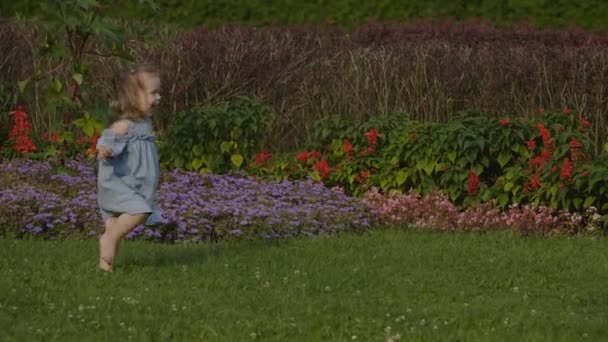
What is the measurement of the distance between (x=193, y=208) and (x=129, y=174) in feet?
6.31

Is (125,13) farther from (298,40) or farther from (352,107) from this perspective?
(352,107)

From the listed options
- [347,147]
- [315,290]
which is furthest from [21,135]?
[315,290]

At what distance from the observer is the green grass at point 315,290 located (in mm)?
6625

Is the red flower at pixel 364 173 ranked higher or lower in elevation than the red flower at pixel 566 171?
lower

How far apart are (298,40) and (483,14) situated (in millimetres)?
4583

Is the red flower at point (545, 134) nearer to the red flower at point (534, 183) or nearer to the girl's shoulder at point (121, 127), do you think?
the red flower at point (534, 183)

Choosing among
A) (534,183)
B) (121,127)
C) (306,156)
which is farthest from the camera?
(306,156)

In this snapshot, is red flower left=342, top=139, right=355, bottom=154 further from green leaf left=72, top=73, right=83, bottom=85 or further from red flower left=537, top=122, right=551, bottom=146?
green leaf left=72, top=73, right=83, bottom=85

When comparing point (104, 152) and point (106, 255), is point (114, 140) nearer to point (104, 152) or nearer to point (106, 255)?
point (104, 152)

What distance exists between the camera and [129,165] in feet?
27.0

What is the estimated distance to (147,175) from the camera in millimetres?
8234

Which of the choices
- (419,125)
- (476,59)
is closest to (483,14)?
(476,59)

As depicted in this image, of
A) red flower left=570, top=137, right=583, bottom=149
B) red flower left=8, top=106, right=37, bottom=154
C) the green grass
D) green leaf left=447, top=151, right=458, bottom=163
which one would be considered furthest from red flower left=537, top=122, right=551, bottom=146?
red flower left=8, top=106, right=37, bottom=154

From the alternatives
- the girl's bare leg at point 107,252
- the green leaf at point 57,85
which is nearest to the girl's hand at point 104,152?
the girl's bare leg at point 107,252
